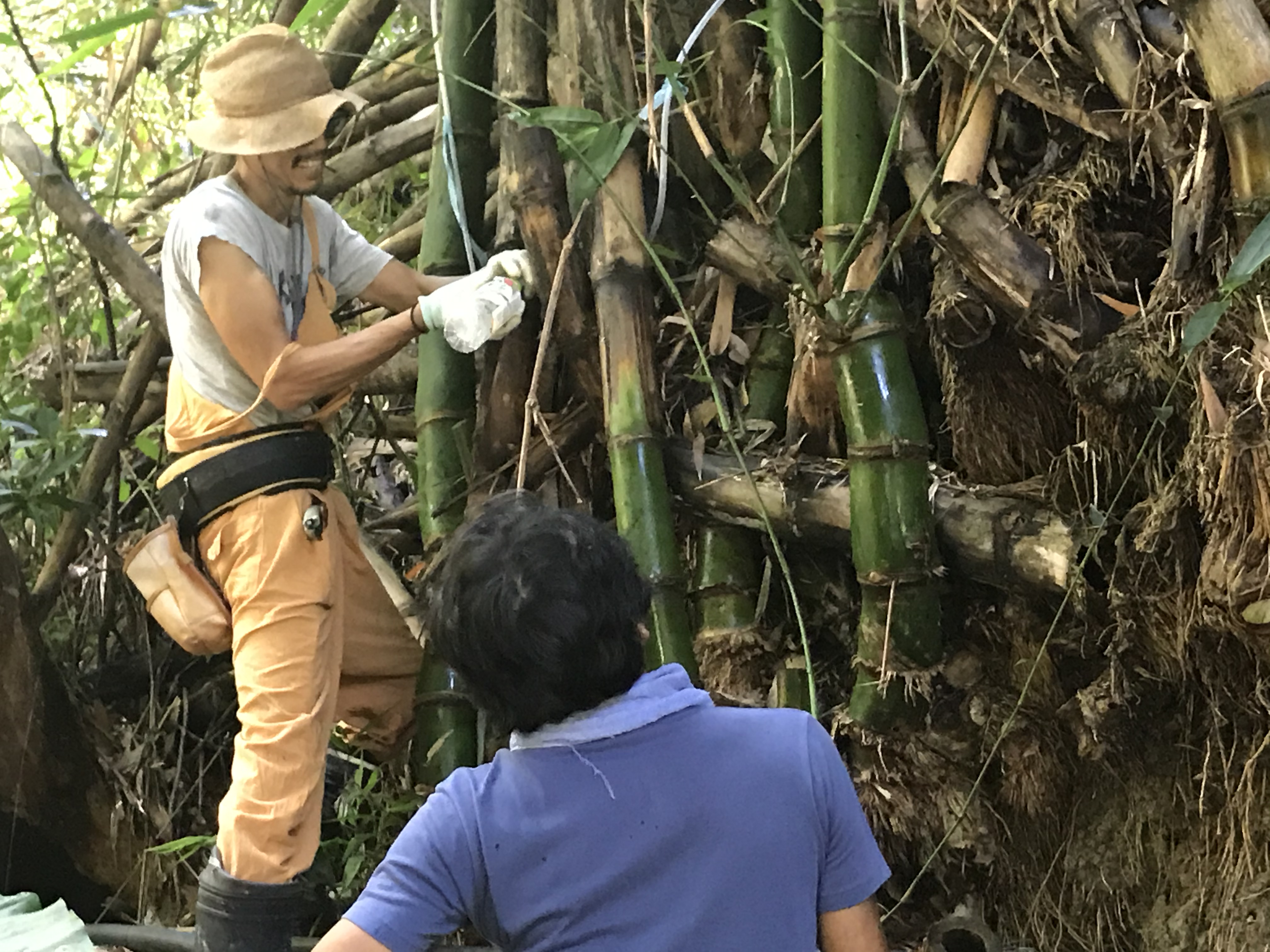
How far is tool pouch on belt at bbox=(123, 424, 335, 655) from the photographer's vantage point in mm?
2133

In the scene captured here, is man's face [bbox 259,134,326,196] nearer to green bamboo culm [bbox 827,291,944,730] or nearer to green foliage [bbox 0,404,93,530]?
green foliage [bbox 0,404,93,530]

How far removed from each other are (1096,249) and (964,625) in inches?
26.5

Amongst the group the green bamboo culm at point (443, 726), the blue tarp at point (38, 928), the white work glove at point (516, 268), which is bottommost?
the blue tarp at point (38, 928)

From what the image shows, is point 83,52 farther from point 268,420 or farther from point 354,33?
point 268,420

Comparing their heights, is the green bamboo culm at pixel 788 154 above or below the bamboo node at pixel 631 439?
above

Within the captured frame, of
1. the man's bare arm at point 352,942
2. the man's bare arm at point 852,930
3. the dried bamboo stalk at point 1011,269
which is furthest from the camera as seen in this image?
the dried bamboo stalk at point 1011,269

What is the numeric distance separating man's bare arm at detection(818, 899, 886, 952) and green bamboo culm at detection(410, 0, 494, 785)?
1.14m

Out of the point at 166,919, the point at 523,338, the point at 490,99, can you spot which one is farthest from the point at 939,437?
the point at 166,919

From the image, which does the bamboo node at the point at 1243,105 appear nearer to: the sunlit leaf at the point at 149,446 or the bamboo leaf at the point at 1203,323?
the bamboo leaf at the point at 1203,323

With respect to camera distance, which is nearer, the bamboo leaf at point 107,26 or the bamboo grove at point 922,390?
the bamboo grove at point 922,390

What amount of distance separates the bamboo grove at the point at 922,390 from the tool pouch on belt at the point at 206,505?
1.09 feet

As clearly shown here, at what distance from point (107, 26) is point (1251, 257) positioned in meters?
2.02

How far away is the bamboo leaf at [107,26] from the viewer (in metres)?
2.22

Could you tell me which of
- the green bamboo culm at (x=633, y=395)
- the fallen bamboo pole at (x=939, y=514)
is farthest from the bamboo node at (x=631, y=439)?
the fallen bamboo pole at (x=939, y=514)
